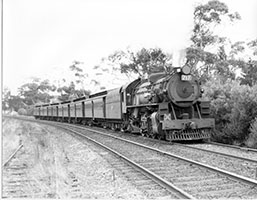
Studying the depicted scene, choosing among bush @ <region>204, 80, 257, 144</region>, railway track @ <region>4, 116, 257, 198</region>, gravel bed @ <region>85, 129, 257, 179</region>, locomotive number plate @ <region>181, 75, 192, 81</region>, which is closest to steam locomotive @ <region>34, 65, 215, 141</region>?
locomotive number plate @ <region>181, 75, 192, 81</region>

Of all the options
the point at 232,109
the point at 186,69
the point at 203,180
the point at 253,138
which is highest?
the point at 186,69

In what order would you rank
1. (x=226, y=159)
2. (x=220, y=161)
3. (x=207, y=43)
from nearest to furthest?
(x=220, y=161), (x=226, y=159), (x=207, y=43)

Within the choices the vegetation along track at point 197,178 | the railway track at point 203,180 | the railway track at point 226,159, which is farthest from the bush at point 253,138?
the railway track at point 203,180

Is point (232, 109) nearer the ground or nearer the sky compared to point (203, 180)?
nearer the sky

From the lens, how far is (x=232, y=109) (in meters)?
10.6

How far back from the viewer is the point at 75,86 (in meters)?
36.1

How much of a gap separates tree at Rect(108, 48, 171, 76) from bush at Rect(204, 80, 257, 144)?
22.3 ft

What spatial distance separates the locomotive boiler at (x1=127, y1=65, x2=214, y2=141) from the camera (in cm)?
1028

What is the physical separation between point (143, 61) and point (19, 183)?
17174mm

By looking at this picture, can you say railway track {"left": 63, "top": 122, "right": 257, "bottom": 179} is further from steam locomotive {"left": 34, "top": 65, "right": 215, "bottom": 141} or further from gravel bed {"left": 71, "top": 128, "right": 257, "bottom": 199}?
steam locomotive {"left": 34, "top": 65, "right": 215, "bottom": 141}

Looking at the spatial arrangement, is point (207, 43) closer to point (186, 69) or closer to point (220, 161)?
point (186, 69)

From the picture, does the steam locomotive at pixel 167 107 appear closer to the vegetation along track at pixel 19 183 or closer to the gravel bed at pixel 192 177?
the gravel bed at pixel 192 177

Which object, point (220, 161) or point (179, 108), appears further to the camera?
point (179, 108)

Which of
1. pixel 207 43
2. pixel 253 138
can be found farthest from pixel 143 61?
pixel 253 138
